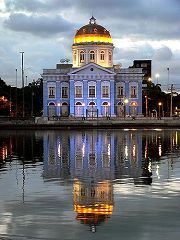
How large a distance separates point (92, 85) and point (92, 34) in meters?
14.3

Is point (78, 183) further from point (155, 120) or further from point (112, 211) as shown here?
point (155, 120)

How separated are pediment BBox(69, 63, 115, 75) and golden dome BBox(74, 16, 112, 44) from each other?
9.91 metres

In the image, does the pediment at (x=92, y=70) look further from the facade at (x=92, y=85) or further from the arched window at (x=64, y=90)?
the arched window at (x=64, y=90)

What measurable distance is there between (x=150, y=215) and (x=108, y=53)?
122163 millimetres

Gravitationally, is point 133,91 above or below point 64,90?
below

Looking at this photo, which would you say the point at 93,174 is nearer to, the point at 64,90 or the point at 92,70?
the point at 92,70

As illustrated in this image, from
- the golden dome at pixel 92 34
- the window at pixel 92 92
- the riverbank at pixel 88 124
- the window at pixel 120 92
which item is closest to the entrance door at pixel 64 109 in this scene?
the window at pixel 92 92

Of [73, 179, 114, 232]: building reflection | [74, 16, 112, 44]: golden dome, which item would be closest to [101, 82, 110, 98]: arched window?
[74, 16, 112, 44]: golden dome

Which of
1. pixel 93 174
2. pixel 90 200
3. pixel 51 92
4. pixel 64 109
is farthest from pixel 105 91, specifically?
pixel 90 200

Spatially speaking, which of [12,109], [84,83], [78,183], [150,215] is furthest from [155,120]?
[150,215]

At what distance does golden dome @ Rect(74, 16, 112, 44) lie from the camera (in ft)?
445

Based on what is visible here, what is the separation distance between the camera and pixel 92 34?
136 meters

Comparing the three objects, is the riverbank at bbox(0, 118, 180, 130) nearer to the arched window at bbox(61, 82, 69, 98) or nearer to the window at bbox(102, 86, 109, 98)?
the window at bbox(102, 86, 109, 98)

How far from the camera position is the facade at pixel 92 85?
12838cm
